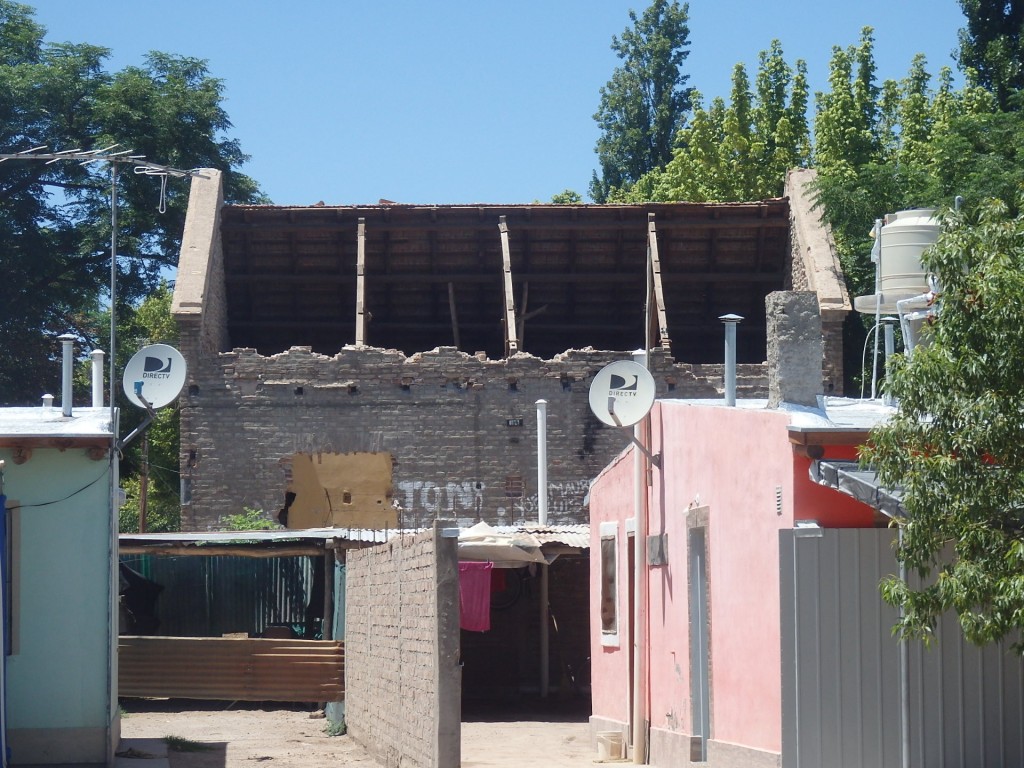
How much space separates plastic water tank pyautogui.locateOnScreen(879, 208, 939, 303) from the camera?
38.8ft

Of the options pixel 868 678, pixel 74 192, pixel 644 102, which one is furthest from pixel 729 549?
pixel 644 102

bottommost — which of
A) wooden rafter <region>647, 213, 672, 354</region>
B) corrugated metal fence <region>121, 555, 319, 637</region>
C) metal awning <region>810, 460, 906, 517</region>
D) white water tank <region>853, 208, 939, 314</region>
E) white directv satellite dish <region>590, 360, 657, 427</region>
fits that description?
corrugated metal fence <region>121, 555, 319, 637</region>

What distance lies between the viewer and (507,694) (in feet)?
70.2

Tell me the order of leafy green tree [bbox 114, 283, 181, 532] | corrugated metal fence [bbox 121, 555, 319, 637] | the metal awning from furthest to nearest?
1. leafy green tree [bbox 114, 283, 181, 532]
2. corrugated metal fence [bbox 121, 555, 319, 637]
3. the metal awning

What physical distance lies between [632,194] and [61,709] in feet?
105

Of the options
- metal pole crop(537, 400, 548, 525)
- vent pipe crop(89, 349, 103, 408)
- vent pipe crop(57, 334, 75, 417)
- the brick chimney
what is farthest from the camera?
metal pole crop(537, 400, 548, 525)

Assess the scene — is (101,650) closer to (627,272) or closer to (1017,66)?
(627,272)

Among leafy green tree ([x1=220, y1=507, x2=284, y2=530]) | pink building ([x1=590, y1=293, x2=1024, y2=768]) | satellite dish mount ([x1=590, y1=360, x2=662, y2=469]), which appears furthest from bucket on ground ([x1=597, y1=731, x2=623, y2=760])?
leafy green tree ([x1=220, y1=507, x2=284, y2=530])

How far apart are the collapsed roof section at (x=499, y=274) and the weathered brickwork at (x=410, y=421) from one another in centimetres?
147

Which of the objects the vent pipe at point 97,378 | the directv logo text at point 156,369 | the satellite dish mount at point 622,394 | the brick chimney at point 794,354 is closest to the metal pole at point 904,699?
the brick chimney at point 794,354

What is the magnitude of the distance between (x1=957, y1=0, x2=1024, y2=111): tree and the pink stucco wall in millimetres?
21540

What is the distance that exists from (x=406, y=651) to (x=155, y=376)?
388cm

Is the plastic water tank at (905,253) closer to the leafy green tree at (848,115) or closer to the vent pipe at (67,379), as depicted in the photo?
the vent pipe at (67,379)

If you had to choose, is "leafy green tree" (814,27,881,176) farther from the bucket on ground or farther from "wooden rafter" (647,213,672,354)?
the bucket on ground
